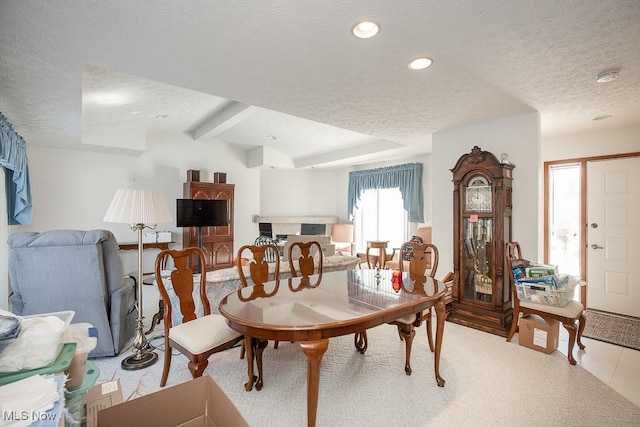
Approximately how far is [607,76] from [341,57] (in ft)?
6.48

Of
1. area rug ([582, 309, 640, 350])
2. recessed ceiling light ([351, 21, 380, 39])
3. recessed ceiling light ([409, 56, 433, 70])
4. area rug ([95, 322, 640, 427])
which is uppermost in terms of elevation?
recessed ceiling light ([409, 56, 433, 70])

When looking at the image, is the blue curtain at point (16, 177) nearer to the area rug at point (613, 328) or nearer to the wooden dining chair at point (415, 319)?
the wooden dining chair at point (415, 319)

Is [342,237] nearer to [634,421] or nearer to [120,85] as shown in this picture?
[120,85]

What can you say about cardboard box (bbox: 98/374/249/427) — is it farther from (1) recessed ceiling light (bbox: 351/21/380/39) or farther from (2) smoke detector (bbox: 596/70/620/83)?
(2) smoke detector (bbox: 596/70/620/83)

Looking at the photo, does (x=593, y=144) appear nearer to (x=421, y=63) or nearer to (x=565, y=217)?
(x=565, y=217)

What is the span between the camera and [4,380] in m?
0.59

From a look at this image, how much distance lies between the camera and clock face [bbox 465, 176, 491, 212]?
3.25 m

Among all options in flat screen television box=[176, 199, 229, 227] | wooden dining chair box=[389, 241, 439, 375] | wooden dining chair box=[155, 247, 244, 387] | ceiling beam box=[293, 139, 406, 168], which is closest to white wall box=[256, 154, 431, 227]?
ceiling beam box=[293, 139, 406, 168]

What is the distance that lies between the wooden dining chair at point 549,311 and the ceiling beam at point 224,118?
3530 millimetres

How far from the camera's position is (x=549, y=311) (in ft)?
8.78

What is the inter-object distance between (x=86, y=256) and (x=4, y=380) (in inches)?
86.7

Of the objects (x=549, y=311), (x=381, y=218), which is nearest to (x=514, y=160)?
(x=549, y=311)

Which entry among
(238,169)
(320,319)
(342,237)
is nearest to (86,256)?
(320,319)

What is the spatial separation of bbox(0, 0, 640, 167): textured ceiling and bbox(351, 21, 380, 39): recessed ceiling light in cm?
4
